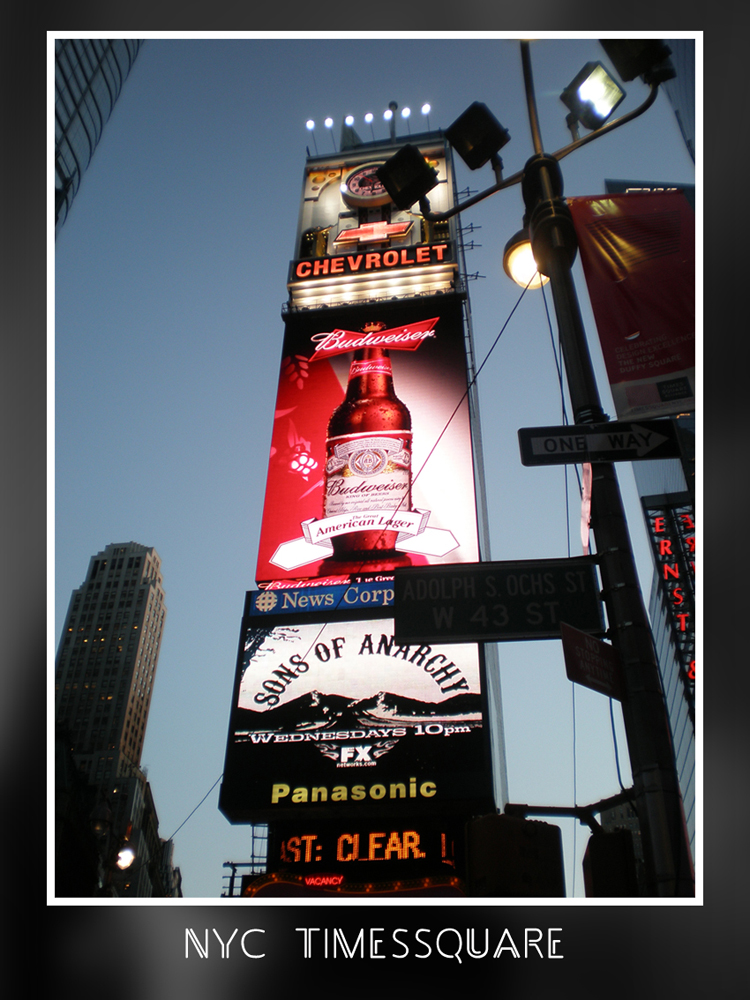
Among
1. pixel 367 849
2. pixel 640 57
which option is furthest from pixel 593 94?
pixel 367 849

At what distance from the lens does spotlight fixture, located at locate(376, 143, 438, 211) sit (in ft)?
19.2

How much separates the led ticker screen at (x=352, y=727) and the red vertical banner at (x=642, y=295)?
41.5 feet

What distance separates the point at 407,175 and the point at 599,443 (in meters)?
2.70

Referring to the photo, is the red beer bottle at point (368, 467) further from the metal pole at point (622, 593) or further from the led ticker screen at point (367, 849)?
the metal pole at point (622, 593)

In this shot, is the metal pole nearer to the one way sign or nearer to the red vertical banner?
the one way sign

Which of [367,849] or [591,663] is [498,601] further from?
[367,849]

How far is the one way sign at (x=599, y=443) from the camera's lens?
4.62 metres

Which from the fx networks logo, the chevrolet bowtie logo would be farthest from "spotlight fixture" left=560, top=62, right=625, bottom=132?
the chevrolet bowtie logo

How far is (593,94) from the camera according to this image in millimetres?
5715

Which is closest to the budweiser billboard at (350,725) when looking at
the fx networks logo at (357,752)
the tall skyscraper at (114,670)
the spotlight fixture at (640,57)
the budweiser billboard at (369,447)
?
the fx networks logo at (357,752)

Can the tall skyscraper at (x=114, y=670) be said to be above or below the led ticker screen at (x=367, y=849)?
above

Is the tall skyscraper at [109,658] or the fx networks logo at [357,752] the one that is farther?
the tall skyscraper at [109,658]

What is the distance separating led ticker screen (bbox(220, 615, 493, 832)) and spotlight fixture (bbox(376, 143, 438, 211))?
13.1m
